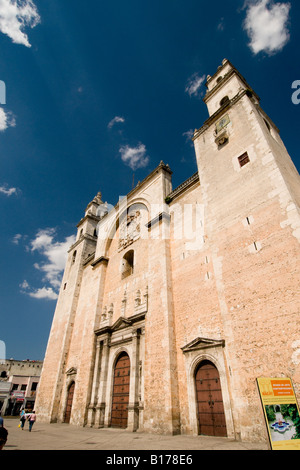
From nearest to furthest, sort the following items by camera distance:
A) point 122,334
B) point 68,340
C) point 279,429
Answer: point 279,429 → point 122,334 → point 68,340

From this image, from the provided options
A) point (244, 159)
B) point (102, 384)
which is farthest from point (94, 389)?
point (244, 159)

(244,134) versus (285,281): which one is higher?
(244,134)

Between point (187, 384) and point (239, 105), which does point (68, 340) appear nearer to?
point (187, 384)

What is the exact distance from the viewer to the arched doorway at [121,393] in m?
12.6

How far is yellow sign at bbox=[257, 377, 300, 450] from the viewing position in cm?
491

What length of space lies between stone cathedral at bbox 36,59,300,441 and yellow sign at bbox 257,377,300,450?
166 cm

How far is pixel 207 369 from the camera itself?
9.71 metres

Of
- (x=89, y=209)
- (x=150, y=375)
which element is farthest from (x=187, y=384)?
(x=89, y=209)

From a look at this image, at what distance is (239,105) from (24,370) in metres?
45.1

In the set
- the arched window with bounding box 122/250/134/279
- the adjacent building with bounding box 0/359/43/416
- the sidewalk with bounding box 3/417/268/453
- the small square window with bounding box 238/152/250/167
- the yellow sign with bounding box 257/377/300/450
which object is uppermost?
the small square window with bounding box 238/152/250/167

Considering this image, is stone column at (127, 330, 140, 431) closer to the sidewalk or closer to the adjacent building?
the sidewalk

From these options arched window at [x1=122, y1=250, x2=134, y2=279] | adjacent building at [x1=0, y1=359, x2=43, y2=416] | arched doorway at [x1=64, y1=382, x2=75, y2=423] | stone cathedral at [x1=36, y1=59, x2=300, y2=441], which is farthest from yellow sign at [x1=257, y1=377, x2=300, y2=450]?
adjacent building at [x1=0, y1=359, x2=43, y2=416]

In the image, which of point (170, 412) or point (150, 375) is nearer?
point (170, 412)

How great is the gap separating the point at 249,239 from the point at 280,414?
5.70 meters
